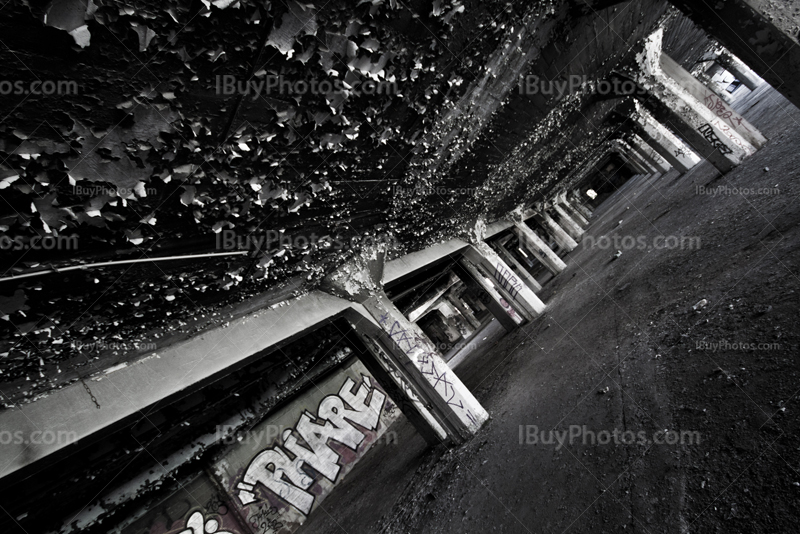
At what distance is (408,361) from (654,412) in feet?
7.99

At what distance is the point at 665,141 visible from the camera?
9133 mm

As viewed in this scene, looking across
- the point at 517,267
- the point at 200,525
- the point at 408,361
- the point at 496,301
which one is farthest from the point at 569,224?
the point at 200,525

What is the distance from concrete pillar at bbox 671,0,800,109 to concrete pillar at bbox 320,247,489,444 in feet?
13.0

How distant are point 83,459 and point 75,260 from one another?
9.92 feet

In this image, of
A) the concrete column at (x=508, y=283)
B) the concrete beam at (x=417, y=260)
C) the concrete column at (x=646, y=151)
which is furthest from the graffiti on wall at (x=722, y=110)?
the concrete beam at (x=417, y=260)

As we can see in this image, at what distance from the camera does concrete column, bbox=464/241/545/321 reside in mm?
6984

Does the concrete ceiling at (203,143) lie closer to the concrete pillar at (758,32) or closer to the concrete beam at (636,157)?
the concrete pillar at (758,32)

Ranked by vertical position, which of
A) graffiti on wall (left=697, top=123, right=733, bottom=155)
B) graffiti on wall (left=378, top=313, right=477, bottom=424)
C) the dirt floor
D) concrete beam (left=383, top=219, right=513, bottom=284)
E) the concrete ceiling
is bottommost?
the dirt floor

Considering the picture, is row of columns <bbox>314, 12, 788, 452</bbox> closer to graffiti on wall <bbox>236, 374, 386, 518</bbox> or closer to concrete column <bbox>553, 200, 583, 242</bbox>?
concrete column <bbox>553, 200, 583, 242</bbox>

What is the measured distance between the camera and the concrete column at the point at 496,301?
7062 mm

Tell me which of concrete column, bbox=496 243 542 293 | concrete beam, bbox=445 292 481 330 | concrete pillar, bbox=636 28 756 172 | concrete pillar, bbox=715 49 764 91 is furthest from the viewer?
concrete beam, bbox=445 292 481 330

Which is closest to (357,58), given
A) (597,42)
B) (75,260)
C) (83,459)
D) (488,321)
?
(75,260)

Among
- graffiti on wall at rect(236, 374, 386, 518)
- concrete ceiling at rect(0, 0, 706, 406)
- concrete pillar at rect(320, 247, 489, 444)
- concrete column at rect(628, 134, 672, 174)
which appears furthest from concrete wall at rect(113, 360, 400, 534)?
concrete column at rect(628, 134, 672, 174)

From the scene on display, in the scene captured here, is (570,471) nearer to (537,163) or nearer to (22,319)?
(22,319)
